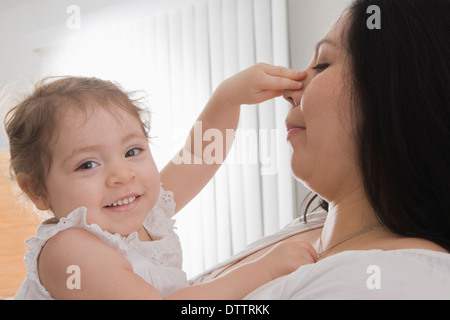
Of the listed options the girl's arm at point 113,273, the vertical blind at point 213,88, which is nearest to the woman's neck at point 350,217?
the girl's arm at point 113,273

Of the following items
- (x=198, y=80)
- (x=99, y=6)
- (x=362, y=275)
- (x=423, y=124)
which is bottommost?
(x=362, y=275)

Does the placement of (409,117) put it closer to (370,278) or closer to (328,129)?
(328,129)

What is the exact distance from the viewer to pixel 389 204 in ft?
3.06

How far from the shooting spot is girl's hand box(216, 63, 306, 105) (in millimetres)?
1106

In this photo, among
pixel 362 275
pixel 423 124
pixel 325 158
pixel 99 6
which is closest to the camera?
pixel 362 275

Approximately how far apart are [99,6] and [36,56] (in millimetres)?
990

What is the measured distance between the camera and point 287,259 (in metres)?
0.86

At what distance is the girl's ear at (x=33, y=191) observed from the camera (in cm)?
103

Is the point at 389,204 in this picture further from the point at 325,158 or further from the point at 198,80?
the point at 198,80

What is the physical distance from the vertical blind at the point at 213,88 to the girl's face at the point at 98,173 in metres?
1.95

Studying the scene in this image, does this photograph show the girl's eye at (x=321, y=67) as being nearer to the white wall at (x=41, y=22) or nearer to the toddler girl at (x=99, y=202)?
the toddler girl at (x=99, y=202)

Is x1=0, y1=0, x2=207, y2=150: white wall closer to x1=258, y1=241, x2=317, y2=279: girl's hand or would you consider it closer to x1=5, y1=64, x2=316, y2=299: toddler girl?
x1=5, y1=64, x2=316, y2=299: toddler girl

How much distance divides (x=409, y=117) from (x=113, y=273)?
0.59 m

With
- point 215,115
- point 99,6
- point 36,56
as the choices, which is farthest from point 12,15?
point 215,115
